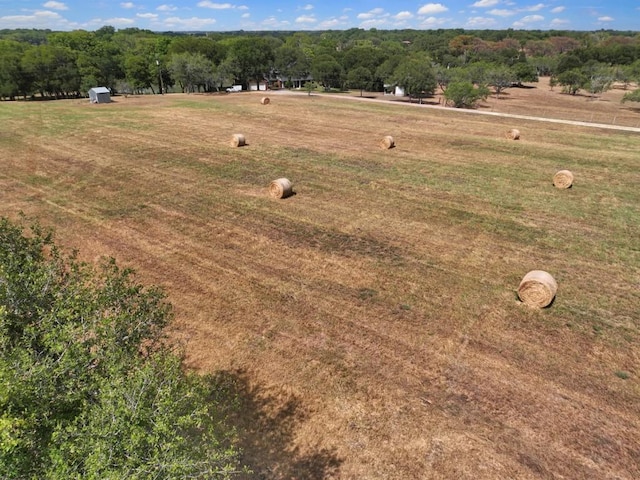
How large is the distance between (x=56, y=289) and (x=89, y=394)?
7.35 ft

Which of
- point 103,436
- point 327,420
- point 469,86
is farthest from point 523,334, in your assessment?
point 469,86

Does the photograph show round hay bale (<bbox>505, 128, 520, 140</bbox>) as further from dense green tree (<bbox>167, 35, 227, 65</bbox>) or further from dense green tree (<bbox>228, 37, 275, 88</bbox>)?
dense green tree (<bbox>167, 35, 227, 65</bbox>)

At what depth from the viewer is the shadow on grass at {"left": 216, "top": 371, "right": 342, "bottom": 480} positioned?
786 centimetres

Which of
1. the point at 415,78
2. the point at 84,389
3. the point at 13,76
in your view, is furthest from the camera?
the point at 415,78

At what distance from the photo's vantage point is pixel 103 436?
14.5 feet

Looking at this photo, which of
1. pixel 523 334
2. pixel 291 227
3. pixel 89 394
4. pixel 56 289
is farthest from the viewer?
pixel 291 227

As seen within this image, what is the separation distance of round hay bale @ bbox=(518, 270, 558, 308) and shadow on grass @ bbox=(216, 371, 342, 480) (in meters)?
8.63

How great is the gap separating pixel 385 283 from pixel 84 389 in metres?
10.6

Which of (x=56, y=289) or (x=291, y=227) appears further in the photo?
(x=291, y=227)

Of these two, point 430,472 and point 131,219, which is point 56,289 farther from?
point 131,219

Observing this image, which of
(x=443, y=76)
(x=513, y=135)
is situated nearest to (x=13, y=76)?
(x=443, y=76)

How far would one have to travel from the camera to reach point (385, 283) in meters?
14.1

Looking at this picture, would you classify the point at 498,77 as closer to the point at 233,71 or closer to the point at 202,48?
the point at 233,71

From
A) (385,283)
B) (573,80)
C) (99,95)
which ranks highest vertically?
(573,80)
